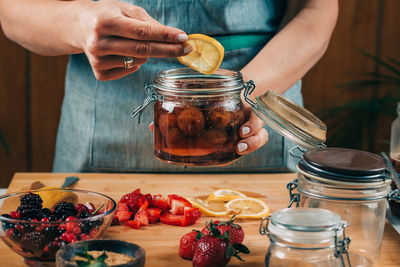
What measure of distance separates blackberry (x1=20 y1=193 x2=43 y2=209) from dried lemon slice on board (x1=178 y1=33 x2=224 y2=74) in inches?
16.5

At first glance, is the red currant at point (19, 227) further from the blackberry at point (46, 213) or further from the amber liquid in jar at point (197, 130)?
the amber liquid in jar at point (197, 130)

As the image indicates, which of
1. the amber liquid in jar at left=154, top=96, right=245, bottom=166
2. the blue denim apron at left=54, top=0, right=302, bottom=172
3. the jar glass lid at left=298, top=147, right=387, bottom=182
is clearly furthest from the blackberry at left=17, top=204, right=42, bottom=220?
the blue denim apron at left=54, top=0, right=302, bottom=172

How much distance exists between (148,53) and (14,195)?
44cm

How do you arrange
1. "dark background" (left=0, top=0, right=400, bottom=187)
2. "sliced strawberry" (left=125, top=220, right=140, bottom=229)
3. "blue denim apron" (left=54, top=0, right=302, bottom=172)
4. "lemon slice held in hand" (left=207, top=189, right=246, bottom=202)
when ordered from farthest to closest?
"dark background" (left=0, top=0, right=400, bottom=187) → "blue denim apron" (left=54, top=0, right=302, bottom=172) → "lemon slice held in hand" (left=207, top=189, right=246, bottom=202) → "sliced strawberry" (left=125, top=220, right=140, bottom=229)

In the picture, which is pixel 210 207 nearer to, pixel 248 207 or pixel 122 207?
pixel 248 207

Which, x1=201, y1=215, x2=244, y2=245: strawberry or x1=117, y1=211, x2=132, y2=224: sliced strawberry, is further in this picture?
x1=117, y1=211, x2=132, y2=224: sliced strawberry

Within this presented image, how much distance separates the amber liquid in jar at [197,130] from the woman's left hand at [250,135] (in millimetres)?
36

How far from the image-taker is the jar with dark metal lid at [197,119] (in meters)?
1.09

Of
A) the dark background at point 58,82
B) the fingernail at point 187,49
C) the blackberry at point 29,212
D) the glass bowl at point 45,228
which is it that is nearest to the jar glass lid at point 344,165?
the fingernail at point 187,49

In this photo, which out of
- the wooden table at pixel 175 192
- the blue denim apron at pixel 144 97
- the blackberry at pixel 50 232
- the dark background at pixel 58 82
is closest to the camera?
the blackberry at pixel 50 232

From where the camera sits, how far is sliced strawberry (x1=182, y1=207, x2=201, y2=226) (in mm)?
1266

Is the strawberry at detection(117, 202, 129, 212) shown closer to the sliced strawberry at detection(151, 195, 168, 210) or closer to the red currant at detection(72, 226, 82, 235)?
the sliced strawberry at detection(151, 195, 168, 210)

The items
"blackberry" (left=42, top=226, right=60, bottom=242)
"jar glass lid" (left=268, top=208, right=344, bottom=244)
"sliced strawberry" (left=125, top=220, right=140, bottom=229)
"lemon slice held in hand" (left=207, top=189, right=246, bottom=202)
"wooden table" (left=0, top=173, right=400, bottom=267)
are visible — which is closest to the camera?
"jar glass lid" (left=268, top=208, right=344, bottom=244)

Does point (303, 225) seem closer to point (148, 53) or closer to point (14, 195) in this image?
point (148, 53)
